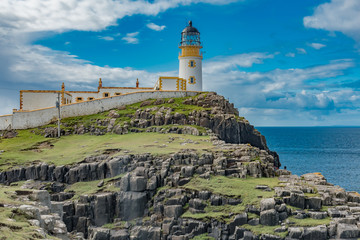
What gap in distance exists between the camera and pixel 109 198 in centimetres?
4194

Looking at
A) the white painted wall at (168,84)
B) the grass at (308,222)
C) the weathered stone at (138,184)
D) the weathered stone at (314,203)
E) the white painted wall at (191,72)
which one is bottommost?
the grass at (308,222)

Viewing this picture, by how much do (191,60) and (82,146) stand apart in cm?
2984

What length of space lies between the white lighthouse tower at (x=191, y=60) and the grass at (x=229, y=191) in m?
35.6

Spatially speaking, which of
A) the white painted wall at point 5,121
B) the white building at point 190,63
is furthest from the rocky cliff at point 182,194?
the white building at point 190,63

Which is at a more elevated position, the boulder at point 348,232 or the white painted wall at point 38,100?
the white painted wall at point 38,100

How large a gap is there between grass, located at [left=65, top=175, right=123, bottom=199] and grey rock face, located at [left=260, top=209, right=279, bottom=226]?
625 inches

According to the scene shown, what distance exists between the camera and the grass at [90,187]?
4362 cm

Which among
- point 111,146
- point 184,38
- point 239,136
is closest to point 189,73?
point 184,38

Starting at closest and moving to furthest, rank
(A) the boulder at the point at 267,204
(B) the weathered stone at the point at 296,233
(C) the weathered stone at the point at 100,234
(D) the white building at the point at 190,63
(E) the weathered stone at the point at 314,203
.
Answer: (B) the weathered stone at the point at 296,233 → (A) the boulder at the point at 267,204 → (E) the weathered stone at the point at 314,203 → (C) the weathered stone at the point at 100,234 → (D) the white building at the point at 190,63

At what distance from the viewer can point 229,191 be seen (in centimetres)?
3988

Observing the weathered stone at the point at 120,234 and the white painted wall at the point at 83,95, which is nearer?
the weathered stone at the point at 120,234

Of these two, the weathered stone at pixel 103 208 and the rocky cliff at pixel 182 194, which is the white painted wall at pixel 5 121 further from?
the weathered stone at pixel 103 208

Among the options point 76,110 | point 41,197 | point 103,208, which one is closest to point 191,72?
point 76,110

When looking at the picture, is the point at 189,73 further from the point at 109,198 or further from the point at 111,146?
the point at 109,198
